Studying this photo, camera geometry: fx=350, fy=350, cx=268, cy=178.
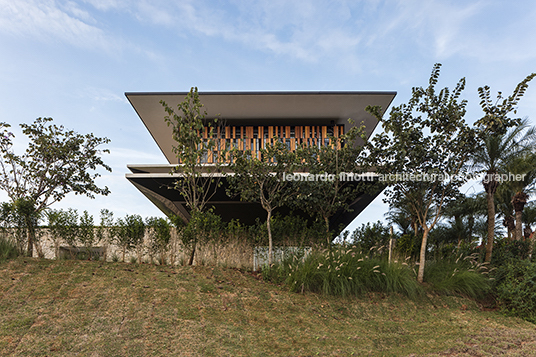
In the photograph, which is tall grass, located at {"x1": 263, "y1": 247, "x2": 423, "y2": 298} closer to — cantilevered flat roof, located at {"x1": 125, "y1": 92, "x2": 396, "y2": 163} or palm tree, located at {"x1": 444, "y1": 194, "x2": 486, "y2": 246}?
cantilevered flat roof, located at {"x1": 125, "y1": 92, "x2": 396, "y2": 163}

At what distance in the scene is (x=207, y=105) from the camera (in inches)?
630

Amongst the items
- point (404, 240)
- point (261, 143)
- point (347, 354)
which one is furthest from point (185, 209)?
point (347, 354)

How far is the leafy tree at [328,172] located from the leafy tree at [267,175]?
489 mm

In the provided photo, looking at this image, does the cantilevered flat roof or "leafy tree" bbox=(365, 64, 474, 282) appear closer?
"leafy tree" bbox=(365, 64, 474, 282)

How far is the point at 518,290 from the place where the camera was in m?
8.29

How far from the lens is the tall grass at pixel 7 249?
8953mm

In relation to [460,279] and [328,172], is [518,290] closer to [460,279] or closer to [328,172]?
[460,279]

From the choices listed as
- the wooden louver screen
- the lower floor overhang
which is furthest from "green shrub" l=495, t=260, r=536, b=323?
the wooden louver screen

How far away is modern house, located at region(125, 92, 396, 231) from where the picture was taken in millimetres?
14805

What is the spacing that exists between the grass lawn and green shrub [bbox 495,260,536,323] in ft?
1.44

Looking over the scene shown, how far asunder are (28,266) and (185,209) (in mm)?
10083

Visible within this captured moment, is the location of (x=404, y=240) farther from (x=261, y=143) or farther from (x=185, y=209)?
(x=185, y=209)

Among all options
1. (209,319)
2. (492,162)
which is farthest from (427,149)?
(209,319)

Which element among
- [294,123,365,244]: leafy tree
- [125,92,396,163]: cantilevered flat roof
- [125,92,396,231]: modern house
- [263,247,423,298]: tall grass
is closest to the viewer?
[263,247,423,298]: tall grass
